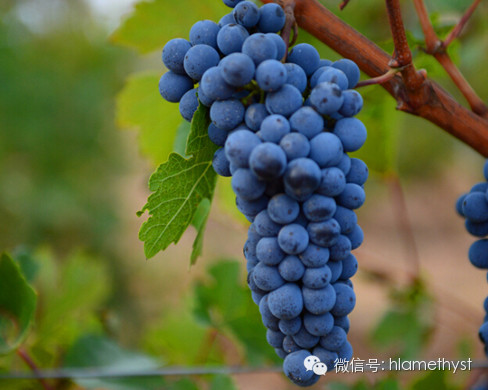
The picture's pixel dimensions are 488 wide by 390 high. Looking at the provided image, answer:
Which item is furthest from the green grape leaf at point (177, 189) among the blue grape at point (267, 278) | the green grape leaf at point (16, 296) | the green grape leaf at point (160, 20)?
the green grape leaf at point (160, 20)

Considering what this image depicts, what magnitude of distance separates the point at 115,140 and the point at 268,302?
131 inches

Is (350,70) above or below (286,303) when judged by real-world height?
above

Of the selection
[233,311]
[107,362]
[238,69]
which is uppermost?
[238,69]

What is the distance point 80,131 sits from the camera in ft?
10.7

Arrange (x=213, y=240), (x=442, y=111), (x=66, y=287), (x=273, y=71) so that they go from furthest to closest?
(x=213, y=240)
(x=66, y=287)
(x=442, y=111)
(x=273, y=71)

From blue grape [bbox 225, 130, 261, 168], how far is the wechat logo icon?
6.9 inches

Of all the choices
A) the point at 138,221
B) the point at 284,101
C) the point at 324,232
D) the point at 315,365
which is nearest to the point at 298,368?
the point at 315,365

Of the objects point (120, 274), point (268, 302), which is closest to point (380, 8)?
point (268, 302)

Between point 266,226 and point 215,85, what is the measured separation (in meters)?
0.12

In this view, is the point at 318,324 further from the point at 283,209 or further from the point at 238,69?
the point at 238,69

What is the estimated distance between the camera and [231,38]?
15.5 inches

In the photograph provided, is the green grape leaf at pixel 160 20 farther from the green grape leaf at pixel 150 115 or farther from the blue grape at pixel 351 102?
the blue grape at pixel 351 102

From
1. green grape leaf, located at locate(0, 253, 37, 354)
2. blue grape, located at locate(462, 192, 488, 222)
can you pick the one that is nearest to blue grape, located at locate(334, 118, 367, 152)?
blue grape, located at locate(462, 192, 488, 222)

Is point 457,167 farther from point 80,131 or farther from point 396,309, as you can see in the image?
point 396,309
